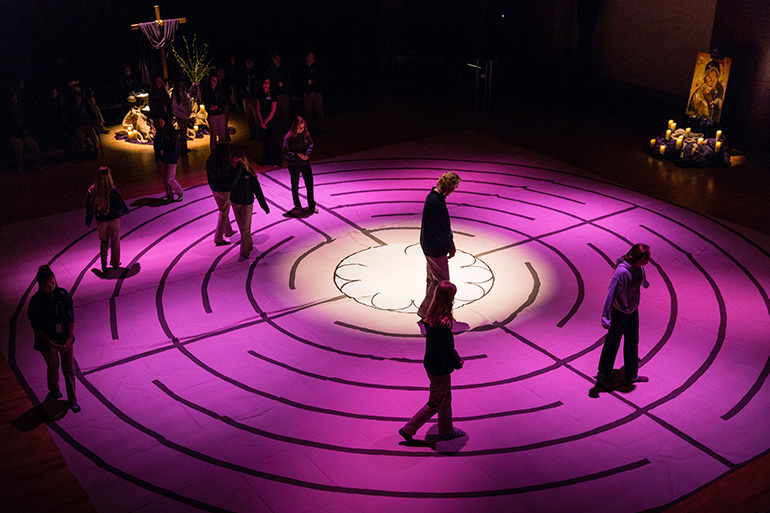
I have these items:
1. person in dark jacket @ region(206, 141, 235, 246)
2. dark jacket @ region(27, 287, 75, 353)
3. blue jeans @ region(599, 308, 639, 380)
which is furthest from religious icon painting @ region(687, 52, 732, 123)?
dark jacket @ region(27, 287, 75, 353)

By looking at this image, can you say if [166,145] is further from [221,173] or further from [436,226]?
[436,226]

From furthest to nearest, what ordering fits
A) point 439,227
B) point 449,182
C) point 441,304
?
point 439,227, point 449,182, point 441,304

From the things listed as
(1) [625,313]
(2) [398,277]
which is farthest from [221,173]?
(1) [625,313]

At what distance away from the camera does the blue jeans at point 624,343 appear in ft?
29.1

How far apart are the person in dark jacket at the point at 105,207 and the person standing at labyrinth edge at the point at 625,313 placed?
276 inches

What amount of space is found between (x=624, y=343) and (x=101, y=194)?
24.7ft

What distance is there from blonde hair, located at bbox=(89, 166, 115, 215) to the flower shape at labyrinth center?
354 centimetres

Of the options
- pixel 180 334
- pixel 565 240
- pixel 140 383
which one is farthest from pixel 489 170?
pixel 140 383

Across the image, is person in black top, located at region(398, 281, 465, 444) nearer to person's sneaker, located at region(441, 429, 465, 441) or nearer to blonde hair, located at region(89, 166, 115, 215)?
person's sneaker, located at region(441, 429, 465, 441)

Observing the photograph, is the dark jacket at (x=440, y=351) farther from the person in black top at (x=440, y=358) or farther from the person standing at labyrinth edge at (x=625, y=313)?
the person standing at labyrinth edge at (x=625, y=313)

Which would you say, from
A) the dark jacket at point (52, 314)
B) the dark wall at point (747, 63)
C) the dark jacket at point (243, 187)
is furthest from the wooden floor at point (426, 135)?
the dark jacket at point (243, 187)

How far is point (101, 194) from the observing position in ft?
37.5

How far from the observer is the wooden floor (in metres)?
7.68

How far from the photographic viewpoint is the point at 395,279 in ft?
39.1
